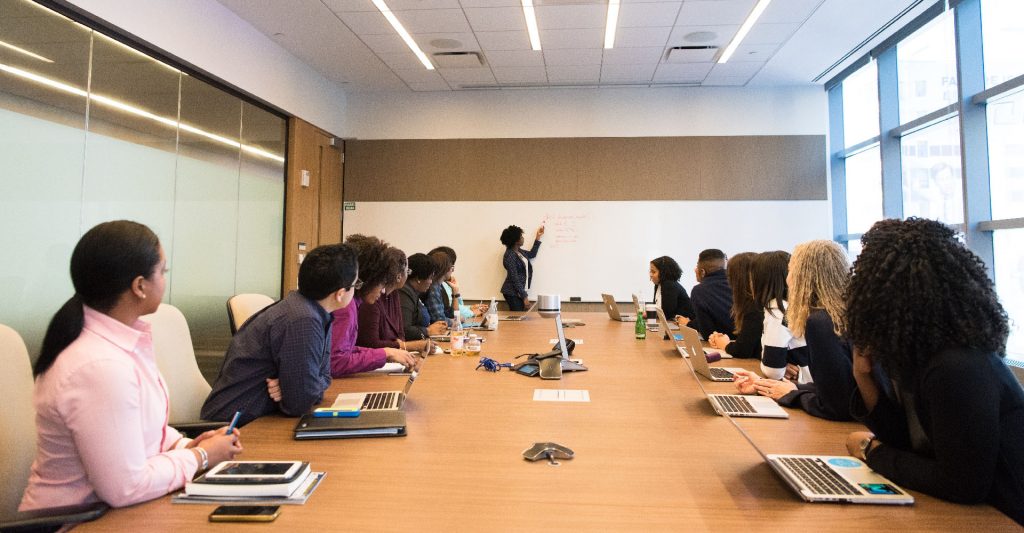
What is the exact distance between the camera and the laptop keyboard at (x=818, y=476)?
126 centimetres

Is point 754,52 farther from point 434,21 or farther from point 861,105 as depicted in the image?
point 434,21

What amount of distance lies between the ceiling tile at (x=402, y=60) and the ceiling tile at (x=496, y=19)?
3.34 ft

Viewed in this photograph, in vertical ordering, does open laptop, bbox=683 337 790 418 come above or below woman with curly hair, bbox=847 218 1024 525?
below

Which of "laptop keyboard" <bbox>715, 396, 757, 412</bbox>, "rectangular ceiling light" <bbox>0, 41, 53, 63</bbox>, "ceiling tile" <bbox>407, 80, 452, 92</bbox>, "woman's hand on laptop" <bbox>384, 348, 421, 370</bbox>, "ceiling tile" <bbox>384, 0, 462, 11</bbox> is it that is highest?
"ceiling tile" <bbox>407, 80, 452, 92</bbox>

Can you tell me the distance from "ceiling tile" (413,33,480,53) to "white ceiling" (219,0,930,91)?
0.03 ft

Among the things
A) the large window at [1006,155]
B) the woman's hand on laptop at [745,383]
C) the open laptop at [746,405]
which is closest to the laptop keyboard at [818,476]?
the open laptop at [746,405]

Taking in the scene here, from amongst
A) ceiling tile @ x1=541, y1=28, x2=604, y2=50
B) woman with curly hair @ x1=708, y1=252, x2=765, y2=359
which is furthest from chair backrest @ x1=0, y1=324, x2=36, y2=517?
ceiling tile @ x1=541, y1=28, x2=604, y2=50

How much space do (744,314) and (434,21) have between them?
3716 millimetres

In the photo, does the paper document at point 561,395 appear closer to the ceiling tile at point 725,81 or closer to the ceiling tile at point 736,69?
the ceiling tile at point 736,69

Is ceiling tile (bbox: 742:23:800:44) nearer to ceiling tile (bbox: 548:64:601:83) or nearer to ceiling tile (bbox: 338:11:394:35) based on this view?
ceiling tile (bbox: 548:64:601:83)

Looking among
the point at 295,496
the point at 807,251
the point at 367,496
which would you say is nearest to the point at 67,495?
the point at 295,496

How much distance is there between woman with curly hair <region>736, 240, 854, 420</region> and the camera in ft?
6.08

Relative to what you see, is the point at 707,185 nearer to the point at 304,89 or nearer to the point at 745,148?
the point at 745,148

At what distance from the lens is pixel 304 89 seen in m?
6.30
